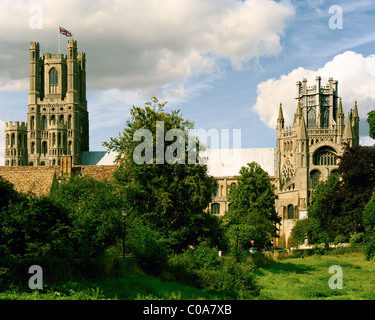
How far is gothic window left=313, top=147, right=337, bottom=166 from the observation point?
93375 mm

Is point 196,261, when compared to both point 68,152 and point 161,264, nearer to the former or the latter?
point 161,264

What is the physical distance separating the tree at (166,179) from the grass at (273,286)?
19.5 feet

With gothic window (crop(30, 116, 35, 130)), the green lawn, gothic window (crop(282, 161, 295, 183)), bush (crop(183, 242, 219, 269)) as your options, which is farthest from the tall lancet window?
bush (crop(183, 242, 219, 269))

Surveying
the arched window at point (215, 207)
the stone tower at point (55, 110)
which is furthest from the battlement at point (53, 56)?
the arched window at point (215, 207)

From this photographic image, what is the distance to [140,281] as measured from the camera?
24516mm

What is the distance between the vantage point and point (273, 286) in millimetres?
32594

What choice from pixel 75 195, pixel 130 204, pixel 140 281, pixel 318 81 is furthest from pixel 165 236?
pixel 318 81

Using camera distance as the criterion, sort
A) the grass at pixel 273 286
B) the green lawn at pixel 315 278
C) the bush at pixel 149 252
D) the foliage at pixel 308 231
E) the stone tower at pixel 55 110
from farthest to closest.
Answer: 1. the stone tower at pixel 55 110
2. the foliage at pixel 308 231
3. the green lawn at pixel 315 278
4. the bush at pixel 149 252
5. the grass at pixel 273 286

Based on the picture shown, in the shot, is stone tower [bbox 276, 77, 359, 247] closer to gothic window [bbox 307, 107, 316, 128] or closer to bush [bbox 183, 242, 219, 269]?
gothic window [bbox 307, 107, 316, 128]

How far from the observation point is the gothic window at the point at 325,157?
3676 inches

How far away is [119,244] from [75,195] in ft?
20.0

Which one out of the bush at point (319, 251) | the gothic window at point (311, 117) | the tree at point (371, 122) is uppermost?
the gothic window at point (311, 117)

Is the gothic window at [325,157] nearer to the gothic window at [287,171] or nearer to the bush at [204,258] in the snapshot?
the gothic window at [287,171]
